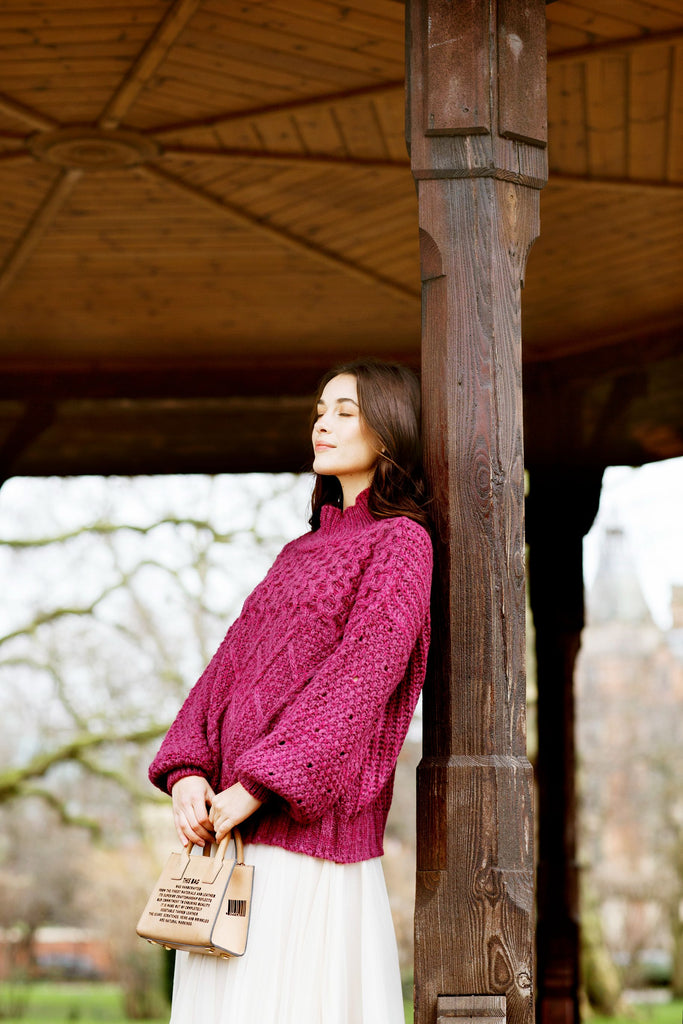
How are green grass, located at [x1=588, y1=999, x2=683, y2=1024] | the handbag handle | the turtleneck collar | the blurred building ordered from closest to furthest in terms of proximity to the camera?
the handbag handle, the turtleneck collar, green grass, located at [x1=588, y1=999, x2=683, y2=1024], the blurred building

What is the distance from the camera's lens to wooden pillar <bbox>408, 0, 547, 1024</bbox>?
266 cm

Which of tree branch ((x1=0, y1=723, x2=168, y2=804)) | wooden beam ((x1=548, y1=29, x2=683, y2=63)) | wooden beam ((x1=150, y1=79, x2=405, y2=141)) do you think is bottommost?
tree branch ((x1=0, y1=723, x2=168, y2=804))

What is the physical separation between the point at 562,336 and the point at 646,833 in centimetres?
1052

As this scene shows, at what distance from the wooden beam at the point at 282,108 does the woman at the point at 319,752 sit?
2.04m

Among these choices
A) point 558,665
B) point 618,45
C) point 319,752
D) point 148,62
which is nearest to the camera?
point 319,752

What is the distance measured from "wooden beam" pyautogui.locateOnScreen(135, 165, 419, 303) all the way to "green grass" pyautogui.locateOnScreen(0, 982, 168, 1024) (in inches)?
383

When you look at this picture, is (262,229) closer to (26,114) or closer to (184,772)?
(26,114)

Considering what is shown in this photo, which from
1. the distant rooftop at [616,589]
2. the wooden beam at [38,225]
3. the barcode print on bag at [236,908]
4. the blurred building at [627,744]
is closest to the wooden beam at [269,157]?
the wooden beam at [38,225]

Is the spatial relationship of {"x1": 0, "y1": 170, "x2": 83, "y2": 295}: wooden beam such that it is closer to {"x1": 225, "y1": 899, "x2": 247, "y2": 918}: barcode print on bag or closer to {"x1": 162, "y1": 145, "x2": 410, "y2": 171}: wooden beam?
{"x1": 162, "y1": 145, "x2": 410, "y2": 171}: wooden beam

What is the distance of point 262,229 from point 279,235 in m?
0.09

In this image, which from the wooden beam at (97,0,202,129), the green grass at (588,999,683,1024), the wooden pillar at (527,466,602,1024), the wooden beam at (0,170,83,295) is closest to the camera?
the wooden beam at (97,0,202,129)

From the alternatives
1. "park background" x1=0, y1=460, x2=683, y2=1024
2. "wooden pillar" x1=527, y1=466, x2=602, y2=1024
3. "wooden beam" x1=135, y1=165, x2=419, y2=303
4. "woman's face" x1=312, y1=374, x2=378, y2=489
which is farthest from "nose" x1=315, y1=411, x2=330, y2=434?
"park background" x1=0, y1=460, x2=683, y2=1024

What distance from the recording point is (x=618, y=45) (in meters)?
4.27

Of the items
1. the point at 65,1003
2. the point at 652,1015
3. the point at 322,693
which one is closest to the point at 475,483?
the point at 322,693
